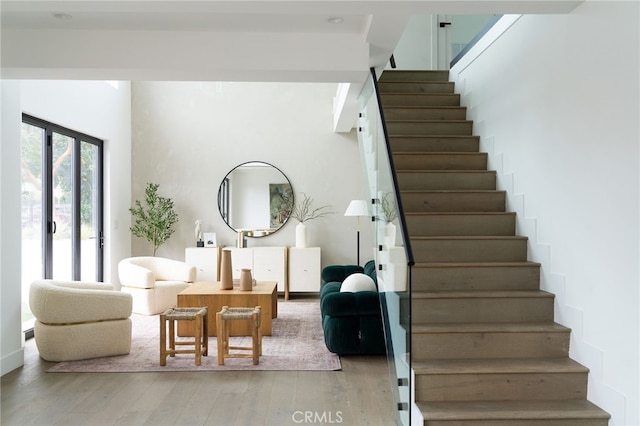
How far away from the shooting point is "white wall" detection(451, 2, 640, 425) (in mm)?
2895

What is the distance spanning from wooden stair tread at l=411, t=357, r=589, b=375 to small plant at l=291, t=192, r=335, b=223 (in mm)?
4908

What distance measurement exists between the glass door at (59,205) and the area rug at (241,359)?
122 cm

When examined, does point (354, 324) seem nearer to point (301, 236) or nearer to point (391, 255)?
point (391, 255)

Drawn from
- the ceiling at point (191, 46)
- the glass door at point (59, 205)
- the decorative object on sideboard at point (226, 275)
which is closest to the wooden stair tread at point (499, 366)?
the ceiling at point (191, 46)

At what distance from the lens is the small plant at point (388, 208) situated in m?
3.38

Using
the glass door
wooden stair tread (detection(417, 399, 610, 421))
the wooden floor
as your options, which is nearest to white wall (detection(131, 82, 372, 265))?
the glass door

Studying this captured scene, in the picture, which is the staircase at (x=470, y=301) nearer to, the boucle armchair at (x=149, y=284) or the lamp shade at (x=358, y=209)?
the lamp shade at (x=358, y=209)

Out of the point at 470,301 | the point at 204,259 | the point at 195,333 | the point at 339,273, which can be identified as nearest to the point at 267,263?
the point at 204,259

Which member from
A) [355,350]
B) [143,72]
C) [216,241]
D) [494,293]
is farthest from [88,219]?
[494,293]

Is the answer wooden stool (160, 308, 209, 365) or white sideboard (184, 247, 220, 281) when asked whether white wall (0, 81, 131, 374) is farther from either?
wooden stool (160, 308, 209, 365)

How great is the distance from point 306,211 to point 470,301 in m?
4.67

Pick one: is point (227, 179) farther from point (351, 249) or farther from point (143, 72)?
point (143, 72)

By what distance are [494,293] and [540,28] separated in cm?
198

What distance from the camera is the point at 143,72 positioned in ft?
14.2
